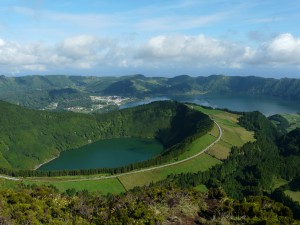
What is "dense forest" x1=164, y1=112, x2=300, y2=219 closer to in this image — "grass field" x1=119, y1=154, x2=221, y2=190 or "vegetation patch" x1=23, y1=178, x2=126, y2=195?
"grass field" x1=119, y1=154, x2=221, y2=190

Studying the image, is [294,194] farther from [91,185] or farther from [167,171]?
[91,185]

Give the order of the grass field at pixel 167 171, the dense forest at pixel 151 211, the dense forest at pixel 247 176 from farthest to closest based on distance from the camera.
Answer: the grass field at pixel 167 171 → the dense forest at pixel 247 176 → the dense forest at pixel 151 211

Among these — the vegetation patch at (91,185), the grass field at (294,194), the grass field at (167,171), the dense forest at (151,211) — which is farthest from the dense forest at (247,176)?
the dense forest at (151,211)

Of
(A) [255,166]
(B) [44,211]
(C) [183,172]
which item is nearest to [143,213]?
(B) [44,211]

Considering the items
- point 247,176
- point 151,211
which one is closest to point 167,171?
point 247,176

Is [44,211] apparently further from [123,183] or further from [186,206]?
[123,183]

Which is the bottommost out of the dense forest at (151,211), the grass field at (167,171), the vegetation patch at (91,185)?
the vegetation patch at (91,185)

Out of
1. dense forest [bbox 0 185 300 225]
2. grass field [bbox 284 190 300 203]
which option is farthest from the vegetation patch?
dense forest [bbox 0 185 300 225]

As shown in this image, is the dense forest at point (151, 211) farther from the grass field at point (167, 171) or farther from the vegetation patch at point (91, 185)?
the grass field at point (167, 171)

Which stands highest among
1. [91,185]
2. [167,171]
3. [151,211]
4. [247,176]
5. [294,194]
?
[151,211]
